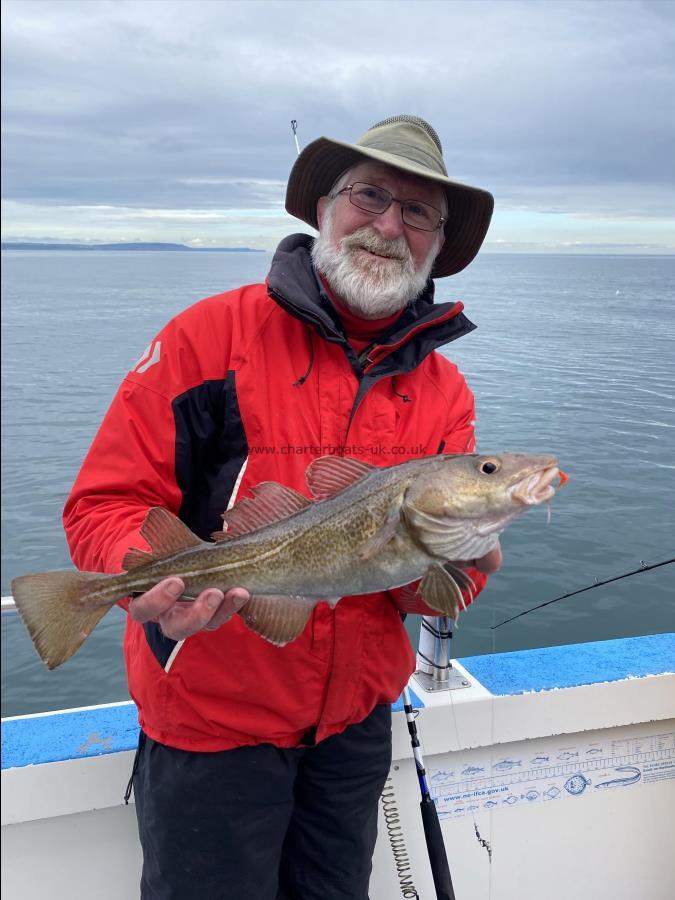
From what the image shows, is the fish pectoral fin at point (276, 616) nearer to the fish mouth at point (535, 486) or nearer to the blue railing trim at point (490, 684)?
the fish mouth at point (535, 486)

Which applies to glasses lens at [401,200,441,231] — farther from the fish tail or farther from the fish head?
the fish tail

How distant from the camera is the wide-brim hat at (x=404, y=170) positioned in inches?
120

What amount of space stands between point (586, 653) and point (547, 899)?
1.36m

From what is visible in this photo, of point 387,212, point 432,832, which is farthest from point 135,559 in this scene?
point 432,832

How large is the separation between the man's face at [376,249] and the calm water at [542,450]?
250 centimetres

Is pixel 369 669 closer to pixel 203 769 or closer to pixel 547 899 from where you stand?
pixel 203 769

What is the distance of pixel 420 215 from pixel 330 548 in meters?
1.66

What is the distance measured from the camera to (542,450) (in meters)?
10.4

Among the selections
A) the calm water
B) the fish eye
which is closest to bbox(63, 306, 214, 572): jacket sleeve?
the fish eye

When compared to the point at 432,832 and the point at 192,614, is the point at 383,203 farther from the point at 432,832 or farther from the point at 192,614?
the point at 432,832

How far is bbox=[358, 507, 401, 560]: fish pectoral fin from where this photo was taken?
2287 millimetres

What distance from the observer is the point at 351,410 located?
2811 millimetres

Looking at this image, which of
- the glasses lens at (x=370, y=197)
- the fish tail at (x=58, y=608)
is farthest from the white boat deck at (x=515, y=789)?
the glasses lens at (x=370, y=197)

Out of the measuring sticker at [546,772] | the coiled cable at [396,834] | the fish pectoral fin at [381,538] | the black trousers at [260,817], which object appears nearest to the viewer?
the fish pectoral fin at [381,538]
